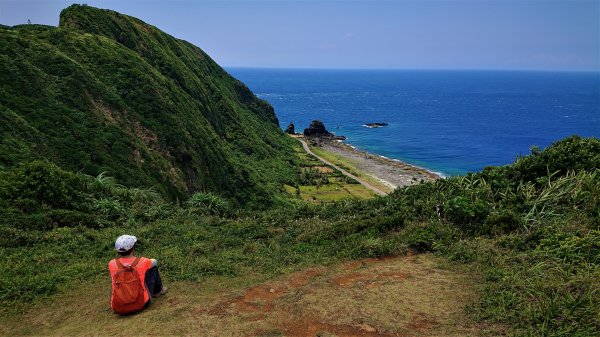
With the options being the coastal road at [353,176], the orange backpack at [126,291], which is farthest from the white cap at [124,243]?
the coastal road at [353,176]

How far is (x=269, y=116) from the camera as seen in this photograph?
10562 centimetres

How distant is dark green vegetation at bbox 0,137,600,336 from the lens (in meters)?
8.06

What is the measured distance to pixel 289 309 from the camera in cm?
805

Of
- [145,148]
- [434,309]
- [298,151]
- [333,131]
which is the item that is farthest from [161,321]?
[333,131]

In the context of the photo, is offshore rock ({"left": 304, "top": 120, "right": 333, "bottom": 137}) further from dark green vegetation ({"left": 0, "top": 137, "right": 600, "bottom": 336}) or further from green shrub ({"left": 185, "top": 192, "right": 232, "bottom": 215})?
dark green vegetation ({"left": 0, "top": 137, "right": 600, "bottom": 336})

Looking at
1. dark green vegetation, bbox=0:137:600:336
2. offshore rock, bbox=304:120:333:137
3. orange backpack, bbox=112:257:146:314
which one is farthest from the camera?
offshore rock, bbox=304:120:333:137

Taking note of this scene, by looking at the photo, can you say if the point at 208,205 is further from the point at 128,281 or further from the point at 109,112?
the point at 109,112

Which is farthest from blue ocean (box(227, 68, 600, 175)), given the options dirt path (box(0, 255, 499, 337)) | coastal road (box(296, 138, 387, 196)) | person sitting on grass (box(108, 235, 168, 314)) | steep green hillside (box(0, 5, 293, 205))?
person sitting on grass (box(108, 235, 168, 314))

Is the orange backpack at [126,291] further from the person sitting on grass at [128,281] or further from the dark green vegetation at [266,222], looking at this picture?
the dark green vegetation at [266,222]

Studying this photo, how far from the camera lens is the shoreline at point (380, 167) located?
233 feet

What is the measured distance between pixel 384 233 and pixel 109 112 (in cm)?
2849

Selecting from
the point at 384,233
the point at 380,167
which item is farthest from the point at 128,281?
the point at 380,167

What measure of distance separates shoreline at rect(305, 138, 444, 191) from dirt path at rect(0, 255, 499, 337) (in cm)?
5431

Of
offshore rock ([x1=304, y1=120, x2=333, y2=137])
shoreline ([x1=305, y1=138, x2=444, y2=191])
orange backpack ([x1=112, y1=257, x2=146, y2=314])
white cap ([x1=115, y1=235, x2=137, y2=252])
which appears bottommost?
shoreline ([x1=305, y1=138, x2=444, y2=191])
